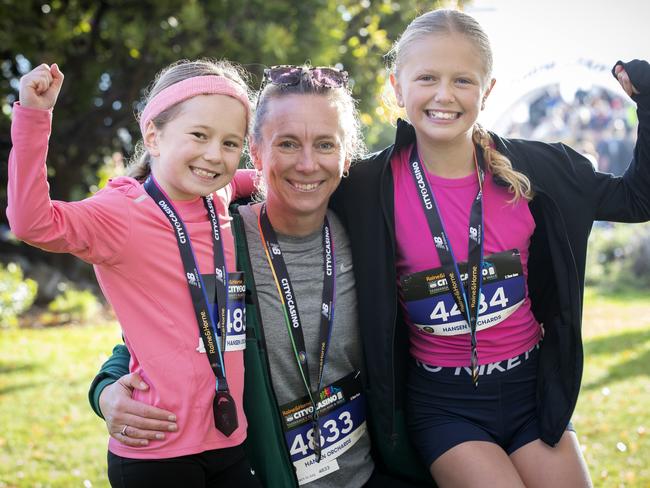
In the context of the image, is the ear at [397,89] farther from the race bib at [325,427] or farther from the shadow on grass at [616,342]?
the shadow on grass at [616,342]

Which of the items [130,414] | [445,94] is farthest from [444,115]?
[130,414]

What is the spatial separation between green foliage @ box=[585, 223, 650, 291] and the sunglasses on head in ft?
35.0

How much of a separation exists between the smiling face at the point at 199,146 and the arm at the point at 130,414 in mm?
727

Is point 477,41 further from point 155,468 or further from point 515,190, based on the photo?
point 155,468

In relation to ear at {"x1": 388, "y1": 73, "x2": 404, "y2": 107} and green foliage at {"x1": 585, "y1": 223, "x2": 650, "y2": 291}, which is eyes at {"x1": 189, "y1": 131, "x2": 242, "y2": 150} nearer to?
ear at {"x1": 388, "y1": 73, "x2": 404, "y2": 107}

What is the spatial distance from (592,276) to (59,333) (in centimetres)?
903

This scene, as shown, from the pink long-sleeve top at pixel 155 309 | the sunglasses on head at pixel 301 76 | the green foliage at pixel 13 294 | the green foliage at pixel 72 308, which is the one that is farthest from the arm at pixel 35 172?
the green foliage at pixel 72 308

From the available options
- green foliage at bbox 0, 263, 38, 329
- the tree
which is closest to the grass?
the tree

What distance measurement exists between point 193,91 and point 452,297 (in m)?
1.29

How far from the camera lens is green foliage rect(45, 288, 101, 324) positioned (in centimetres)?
1005

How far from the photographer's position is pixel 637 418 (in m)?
6.33

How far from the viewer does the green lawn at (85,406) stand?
5.27 m

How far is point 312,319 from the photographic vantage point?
3045 millimetres

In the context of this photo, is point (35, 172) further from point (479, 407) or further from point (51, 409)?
point (51, 409)
